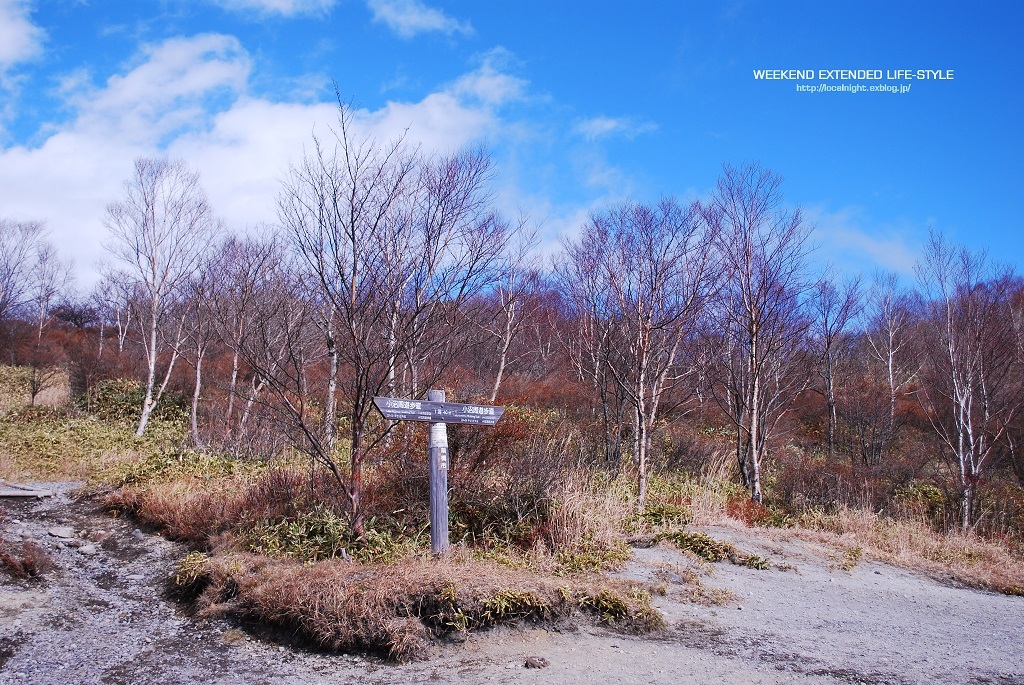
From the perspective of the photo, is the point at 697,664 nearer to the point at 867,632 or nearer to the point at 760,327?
the point at 867,632

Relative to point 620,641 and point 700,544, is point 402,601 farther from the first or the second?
point 700,544

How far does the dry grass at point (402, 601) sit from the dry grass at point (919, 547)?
13.7 feet

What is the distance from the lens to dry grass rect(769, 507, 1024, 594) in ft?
27.4

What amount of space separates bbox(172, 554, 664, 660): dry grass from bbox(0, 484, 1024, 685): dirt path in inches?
6.0

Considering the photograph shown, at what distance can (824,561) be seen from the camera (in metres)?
8.22

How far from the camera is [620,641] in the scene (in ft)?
16.9

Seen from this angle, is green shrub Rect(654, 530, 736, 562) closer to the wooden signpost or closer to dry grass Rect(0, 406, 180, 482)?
the wooden signpost

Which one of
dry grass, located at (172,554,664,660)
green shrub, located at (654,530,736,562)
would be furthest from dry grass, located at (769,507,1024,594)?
dry grass, located at (172,554,664,660)

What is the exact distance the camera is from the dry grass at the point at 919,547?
835 cm

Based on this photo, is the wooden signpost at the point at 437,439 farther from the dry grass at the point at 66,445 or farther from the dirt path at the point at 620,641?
the dry grass at the point at 66,445

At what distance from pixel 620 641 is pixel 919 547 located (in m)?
6.58

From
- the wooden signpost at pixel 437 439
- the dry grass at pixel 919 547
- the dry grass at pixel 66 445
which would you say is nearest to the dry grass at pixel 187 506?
the dry grass at pixel 66 445

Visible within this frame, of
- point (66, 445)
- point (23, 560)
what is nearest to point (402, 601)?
point (23, 560)

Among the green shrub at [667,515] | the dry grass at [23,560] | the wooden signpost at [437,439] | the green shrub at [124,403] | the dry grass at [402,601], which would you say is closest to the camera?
the dry grass at [402,601]
